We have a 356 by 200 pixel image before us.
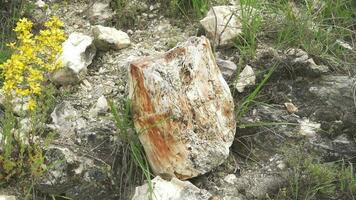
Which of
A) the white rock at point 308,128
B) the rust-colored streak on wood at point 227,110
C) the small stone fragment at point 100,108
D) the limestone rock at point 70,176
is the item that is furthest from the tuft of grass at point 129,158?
the white rock at point 308,128

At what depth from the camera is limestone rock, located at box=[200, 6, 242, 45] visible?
385 cm

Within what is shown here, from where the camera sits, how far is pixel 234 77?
143 inches

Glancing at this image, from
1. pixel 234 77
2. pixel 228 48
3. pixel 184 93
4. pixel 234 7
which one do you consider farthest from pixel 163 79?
pixel 234 7

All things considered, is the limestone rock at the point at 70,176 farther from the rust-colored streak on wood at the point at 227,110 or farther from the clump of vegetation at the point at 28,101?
the rust-colored streak on wood at the point at 227,110

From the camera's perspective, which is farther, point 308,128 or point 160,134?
point 308,128

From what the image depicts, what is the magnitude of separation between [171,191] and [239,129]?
0.68 m

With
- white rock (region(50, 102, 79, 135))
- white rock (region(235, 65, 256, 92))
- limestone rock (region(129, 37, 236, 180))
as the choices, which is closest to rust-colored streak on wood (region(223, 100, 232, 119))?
limestone rock (region(129, 37, 236, 180))

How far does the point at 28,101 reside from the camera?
3006 millimetres

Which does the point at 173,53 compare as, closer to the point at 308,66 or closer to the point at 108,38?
the point at 108,38

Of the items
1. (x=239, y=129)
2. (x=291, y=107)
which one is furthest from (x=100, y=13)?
(x=291, y=107)

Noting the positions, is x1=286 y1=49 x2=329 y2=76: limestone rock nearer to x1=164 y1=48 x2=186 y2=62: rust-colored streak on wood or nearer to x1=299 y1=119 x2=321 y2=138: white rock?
x1=299 y1=119 x2=321 y2=138: white rock

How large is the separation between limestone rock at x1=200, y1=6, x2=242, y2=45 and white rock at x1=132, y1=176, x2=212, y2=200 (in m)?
1.27

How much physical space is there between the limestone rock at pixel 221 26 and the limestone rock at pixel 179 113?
0.66m

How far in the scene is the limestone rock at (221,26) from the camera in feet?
12.6
